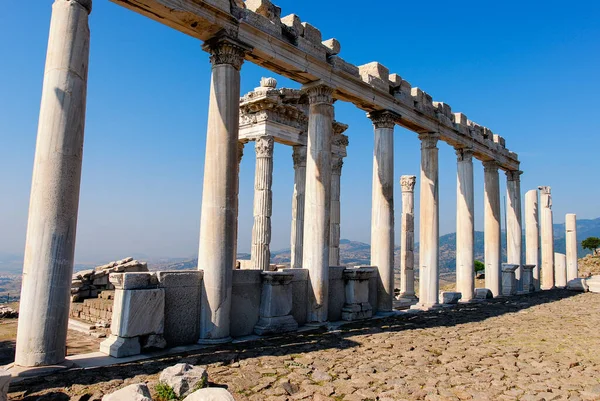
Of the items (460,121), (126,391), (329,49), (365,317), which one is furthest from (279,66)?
(460,121)

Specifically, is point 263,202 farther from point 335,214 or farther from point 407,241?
point 407,241

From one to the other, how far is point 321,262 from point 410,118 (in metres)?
6.44

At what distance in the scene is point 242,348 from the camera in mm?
9117

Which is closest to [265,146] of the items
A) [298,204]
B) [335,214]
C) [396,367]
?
[298,204]

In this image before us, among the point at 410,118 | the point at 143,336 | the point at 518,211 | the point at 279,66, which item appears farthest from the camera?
the point at 518,211

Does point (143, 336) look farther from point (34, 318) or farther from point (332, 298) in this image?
point (332, 298)

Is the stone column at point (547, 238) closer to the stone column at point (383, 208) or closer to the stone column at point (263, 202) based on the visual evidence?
the stone column at point (383, 208)

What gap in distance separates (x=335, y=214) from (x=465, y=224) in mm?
6033

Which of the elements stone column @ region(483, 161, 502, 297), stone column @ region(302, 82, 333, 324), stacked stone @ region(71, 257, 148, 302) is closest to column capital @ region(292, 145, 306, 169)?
stone column @ region(483, 161, 502, 297)

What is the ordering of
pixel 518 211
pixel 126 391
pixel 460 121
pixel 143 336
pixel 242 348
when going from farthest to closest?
1. pixel 518 211
2. pixel 460 121
3. pixel 242 348
4. pixel 143 336
5. pixel 126 391

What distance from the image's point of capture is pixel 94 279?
15.6 metres

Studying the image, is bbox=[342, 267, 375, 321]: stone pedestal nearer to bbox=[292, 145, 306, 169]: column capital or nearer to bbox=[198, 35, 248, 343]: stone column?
bbox=[198, 35, 248, 343]: stone column

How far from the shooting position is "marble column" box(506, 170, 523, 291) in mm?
23328

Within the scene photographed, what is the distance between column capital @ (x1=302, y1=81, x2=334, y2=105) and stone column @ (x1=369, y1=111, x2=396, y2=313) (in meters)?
2.73
